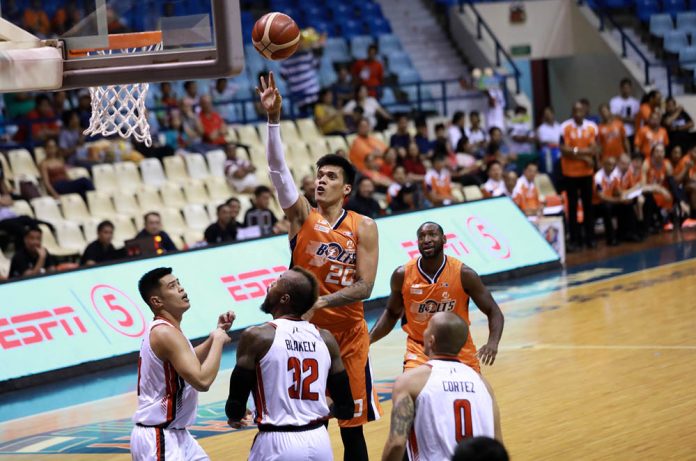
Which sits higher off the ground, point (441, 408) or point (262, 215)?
point (262, 215)

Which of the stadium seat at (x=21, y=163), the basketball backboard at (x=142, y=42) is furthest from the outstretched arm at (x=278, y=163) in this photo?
the stadium seat at (x=21, y=163)

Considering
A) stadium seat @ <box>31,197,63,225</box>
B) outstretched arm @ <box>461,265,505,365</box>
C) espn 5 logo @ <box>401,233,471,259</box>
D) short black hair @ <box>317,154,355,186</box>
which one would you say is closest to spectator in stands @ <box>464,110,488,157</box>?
espn 5 logo @ <box>401,233,471,259</box>

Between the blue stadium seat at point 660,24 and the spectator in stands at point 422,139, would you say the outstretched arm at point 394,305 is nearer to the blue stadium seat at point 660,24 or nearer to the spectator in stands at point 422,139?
the spectator in stands at point 422,139

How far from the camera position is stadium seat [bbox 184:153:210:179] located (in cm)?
1775

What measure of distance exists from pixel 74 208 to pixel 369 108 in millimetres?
6294

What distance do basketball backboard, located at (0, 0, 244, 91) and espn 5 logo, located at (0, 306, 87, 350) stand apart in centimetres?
525

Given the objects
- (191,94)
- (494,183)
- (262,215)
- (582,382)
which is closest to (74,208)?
(262,215)

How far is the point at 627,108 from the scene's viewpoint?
72.6 ft

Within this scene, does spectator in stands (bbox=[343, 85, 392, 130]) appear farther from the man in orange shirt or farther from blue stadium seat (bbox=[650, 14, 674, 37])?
blue stadium seat (bbox=[650, 14, 674, 37])

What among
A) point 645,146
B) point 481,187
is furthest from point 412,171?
point 645,146

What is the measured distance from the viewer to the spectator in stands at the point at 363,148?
18.6 meters

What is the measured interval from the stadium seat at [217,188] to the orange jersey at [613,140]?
5978 mm

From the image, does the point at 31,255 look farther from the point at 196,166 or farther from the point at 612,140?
the point at 612,140

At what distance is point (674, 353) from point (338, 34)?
14.0 metres
